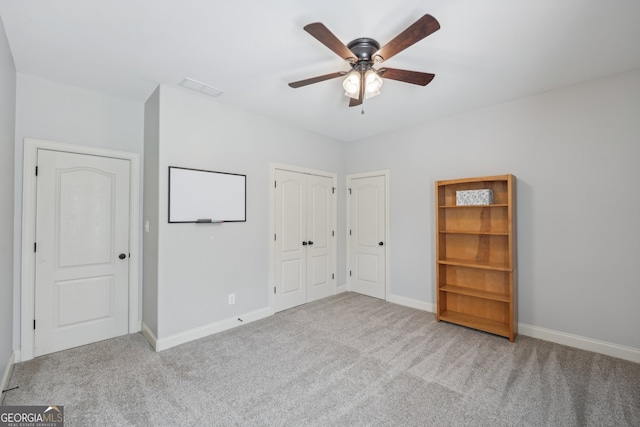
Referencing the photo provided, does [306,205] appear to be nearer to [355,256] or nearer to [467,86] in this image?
[355,256]

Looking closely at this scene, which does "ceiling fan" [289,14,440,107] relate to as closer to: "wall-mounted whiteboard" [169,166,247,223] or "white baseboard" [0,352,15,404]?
"wall-mounted whiteboard" [169,166,247,223]

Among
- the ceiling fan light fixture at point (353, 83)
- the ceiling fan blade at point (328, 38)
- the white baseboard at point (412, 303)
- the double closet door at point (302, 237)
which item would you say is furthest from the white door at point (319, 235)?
the ceiling fan blade at point (328, 38)

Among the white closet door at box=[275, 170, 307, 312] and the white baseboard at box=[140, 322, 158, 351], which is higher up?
the white closet door at box=[275, 170, 307, 312]

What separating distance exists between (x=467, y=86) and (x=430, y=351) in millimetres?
2741

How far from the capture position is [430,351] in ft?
9.11

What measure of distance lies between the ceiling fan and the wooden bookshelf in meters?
1.70

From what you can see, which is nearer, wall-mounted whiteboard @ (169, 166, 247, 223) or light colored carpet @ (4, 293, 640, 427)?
light colored carpet @ (4, 293, 640, 427)

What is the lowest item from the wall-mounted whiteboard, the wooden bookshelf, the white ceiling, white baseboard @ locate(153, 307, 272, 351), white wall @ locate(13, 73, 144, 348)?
white baseboard @ locate(153, 307, 272, 351)

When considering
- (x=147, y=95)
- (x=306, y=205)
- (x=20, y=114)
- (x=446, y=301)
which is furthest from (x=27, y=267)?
(x=446, y=301)

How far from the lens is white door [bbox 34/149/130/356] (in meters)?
2.72

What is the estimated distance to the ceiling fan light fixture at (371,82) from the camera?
218cm

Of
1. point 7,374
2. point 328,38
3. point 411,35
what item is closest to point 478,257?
point 411,35

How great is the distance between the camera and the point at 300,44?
7.27 feet

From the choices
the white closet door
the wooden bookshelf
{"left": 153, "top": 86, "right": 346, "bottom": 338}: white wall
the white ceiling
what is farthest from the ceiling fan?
the white closet door
